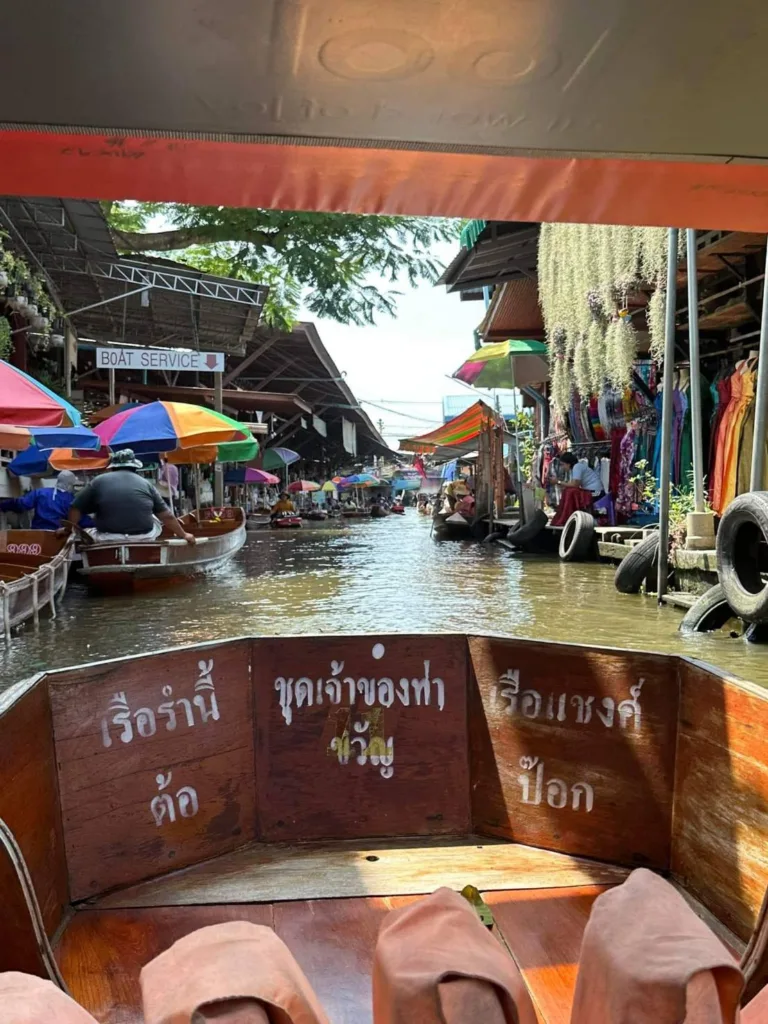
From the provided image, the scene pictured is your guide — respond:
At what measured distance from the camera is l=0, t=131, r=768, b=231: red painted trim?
8.21ft

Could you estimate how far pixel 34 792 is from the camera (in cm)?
220

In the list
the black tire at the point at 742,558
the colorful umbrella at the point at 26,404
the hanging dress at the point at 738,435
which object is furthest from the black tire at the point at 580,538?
the colorful umbrella at the point at 26,404

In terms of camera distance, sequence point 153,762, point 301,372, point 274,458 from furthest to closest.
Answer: point 274,458 < point 301,372 < point 153,762

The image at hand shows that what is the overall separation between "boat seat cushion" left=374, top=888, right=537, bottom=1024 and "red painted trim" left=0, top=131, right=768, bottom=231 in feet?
7.06

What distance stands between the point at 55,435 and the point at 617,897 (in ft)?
29.2

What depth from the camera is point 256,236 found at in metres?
17.7

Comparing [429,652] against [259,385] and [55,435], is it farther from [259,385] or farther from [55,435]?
[259,385]

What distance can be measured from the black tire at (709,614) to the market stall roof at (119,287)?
955 cm

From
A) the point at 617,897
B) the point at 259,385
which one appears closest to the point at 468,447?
the point at 259,385

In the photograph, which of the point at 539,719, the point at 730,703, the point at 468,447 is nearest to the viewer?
the point at 730,703

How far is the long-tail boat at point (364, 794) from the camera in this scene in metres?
2.20

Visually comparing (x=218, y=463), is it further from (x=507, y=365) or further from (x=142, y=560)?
(x=142, y=560)

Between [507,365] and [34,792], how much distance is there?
16.7 metres

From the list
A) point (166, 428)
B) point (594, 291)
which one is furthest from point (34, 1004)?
point (594, 291)
